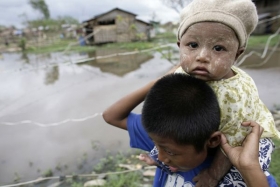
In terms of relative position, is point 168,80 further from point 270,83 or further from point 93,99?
point 270,83

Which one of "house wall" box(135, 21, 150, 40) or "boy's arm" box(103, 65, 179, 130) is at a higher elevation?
"house wall" box(135, 21, 150, 40)

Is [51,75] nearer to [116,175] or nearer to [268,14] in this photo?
[116,175]

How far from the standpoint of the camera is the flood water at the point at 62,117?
3.82 m

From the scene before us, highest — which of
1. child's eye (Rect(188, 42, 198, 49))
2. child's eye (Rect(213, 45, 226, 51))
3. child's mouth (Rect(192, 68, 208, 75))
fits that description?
child's eye (Rect(188, 42, 198, 49))

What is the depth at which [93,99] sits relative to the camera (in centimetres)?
680

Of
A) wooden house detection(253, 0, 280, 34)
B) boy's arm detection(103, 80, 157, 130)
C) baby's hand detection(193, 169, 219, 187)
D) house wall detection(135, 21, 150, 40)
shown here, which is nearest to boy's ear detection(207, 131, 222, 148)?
baby's hand detection(193, 169, 219, 187)

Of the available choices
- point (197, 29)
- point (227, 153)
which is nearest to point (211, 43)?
point (197, 29)

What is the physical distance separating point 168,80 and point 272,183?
59 centimetres

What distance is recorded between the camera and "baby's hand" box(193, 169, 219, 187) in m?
0.95

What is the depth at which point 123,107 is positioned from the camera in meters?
1.25

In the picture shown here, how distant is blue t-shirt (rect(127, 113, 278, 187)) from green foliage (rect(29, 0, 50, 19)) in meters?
47.6

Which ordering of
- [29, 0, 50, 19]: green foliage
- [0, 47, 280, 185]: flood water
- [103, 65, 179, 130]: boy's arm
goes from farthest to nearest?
1. [29, 0, 50, 19]: green foliage
2. [0, 47, 280, 185]: flood water
3. [103, 65, 179, 130]: boy's arm

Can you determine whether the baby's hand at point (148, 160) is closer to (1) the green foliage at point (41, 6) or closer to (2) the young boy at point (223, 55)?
(2) the young boy at point (223, 55)

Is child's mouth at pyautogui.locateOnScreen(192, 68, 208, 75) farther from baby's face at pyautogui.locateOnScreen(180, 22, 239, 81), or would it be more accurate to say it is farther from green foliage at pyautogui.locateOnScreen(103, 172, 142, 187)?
green foliage at pyautogui.locateOnScreen(103, 172, 142, 187)
